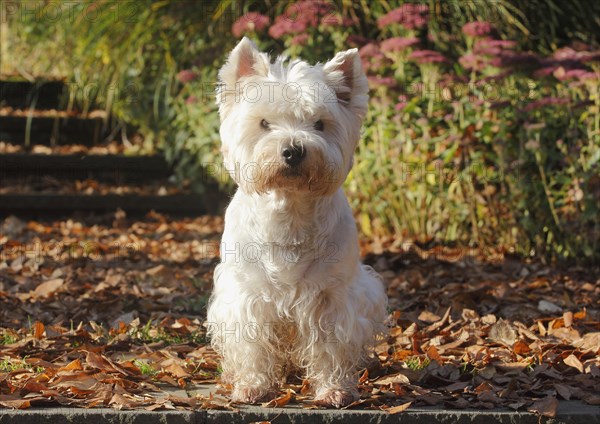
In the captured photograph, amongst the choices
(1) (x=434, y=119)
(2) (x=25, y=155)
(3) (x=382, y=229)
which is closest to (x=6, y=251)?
(2) (x=25, y=155)

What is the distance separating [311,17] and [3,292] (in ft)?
10.5

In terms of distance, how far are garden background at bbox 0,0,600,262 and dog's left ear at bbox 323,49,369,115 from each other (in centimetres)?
272

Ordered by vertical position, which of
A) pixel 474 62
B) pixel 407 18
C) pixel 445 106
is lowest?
pixel 445 106

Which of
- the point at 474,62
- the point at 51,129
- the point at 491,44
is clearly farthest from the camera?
the point at 51,129

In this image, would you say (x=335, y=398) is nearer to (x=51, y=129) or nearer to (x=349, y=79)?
(x=349, y=79)

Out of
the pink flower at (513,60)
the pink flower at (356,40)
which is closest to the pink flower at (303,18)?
the pink flower at (356,40)

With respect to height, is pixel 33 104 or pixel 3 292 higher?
pixel 33 104

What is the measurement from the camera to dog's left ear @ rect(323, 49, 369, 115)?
3719 millimetres

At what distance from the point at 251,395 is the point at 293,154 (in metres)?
1.02

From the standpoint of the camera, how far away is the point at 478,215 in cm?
673

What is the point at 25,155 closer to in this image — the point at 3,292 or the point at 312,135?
the point at 3,292

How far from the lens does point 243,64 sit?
372cm

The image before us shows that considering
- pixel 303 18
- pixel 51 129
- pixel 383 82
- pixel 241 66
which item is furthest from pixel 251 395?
pixel 51 129

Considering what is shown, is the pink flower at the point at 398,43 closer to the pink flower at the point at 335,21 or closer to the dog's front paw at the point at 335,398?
the pink flower at the point at 335,21
